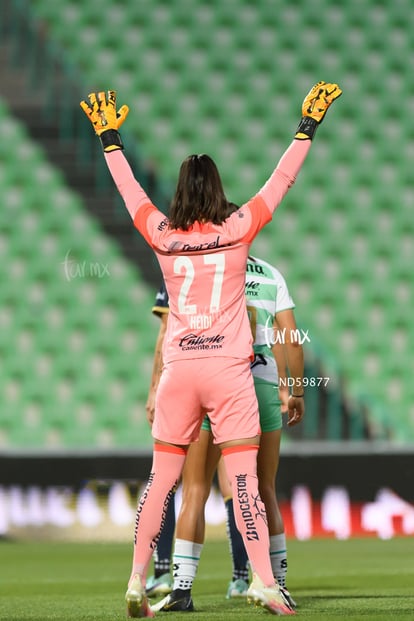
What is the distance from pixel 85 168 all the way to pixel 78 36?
5.24ft

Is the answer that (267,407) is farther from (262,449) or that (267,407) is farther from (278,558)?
(278,558)

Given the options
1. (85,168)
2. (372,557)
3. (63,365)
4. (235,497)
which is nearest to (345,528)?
(372,557)

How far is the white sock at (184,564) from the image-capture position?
4523mm

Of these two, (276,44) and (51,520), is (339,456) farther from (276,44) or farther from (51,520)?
(276,44)

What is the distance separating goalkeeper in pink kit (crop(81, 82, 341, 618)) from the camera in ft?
13.3

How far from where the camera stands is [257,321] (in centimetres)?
475

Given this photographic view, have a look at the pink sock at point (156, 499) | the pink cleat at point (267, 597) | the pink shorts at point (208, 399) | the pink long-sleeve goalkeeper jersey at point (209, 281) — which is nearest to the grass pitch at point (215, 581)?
the pink cleat at point (267, 597)

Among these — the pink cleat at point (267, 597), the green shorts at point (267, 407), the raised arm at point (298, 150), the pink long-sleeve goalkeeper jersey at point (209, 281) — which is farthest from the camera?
A: the green shorts at point (267, 407)

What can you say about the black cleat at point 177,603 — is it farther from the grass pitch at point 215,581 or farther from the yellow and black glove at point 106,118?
the yellow and black glove at point 106,118

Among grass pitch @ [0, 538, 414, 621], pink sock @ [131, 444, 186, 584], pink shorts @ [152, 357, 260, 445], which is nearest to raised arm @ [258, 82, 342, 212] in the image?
pink shorts @ [152, 357, 260, 445]

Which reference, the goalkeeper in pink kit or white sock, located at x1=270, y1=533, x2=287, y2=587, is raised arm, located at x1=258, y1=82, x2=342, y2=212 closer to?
the goalkeeper in pink kit

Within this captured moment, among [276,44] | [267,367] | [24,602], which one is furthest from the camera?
[276,44]

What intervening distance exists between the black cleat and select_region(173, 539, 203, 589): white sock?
0.09 feet

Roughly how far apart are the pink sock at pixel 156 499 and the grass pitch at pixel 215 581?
0.98 ft
